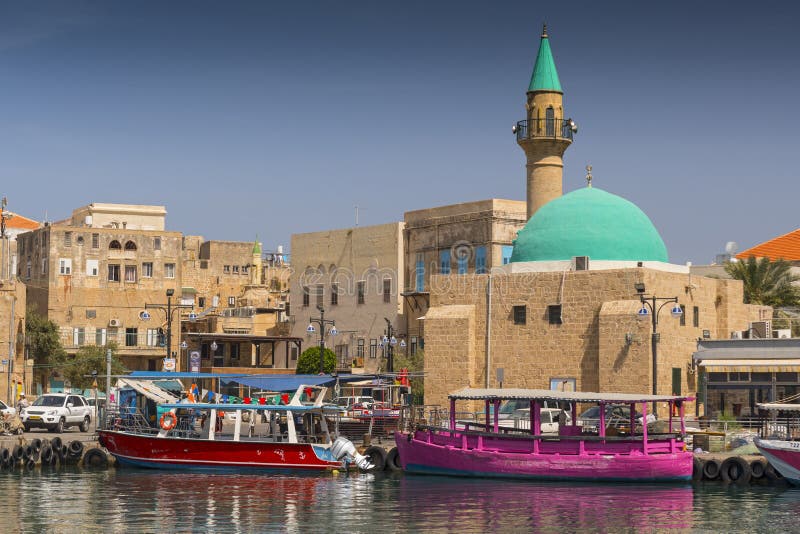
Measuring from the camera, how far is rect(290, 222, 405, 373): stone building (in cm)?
7069

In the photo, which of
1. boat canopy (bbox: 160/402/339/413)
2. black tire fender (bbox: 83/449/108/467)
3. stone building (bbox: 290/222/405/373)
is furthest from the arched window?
black tire fender (bbox: 83/449/108/467)

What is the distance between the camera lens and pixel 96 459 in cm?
3794

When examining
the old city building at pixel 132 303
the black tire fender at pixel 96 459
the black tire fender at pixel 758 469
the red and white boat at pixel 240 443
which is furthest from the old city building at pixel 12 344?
the black tire fender at pixel 758 469

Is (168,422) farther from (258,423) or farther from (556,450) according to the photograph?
(556,450)

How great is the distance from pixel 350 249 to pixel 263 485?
39.9 meters

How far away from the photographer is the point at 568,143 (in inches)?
2163

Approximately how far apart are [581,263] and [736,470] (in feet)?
46.5

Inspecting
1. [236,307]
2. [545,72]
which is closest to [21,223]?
[236,307]

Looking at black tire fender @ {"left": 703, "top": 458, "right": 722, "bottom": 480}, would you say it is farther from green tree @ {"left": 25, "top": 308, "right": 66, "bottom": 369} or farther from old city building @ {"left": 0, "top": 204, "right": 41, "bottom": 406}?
green tree @ {"left": 25, "top": 308, "right": 66, "bottom": 369}

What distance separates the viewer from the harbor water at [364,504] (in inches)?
1069

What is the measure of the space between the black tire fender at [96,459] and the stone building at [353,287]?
3076cm

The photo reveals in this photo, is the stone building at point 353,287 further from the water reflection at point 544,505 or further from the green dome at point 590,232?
the water reflection at point 544,505

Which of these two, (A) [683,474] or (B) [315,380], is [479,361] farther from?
(A) [683,474]

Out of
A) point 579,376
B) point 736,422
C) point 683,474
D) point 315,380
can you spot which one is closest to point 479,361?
point 579,376
